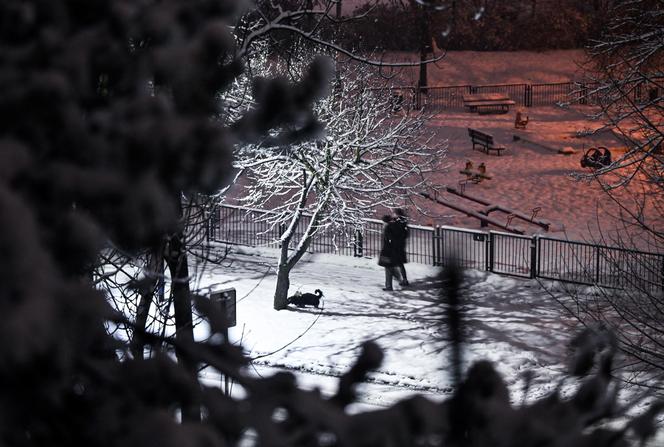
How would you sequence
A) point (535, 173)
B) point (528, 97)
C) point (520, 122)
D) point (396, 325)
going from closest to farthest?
point (396, 325) < point (535, 173) < point (520, 122) < point (528, 97)

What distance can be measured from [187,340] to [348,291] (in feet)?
53.0

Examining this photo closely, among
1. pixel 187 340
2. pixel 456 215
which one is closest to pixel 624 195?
pixel 456 215

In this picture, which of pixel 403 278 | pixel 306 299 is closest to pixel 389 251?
pixel 403 278

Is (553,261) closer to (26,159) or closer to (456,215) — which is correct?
(456,215)

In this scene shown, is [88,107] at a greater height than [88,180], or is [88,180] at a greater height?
[88,107]

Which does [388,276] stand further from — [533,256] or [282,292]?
[533,256]

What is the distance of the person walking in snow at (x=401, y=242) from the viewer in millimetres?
18203

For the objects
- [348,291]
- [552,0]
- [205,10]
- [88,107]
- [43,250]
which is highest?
[552,0]

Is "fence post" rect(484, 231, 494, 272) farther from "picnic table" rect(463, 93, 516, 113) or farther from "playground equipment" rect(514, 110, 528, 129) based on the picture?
"picnic table" rect(463, 93, 516, 113)

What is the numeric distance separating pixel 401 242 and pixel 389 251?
29 cm

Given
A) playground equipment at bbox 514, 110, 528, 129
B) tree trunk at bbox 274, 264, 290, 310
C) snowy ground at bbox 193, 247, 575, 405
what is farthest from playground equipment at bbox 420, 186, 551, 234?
playground equipment at bbox 514, 110, 528, 129

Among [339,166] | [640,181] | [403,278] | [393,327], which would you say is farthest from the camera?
[403,278]

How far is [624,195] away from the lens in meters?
27.1

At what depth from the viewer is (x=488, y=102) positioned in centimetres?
4044
